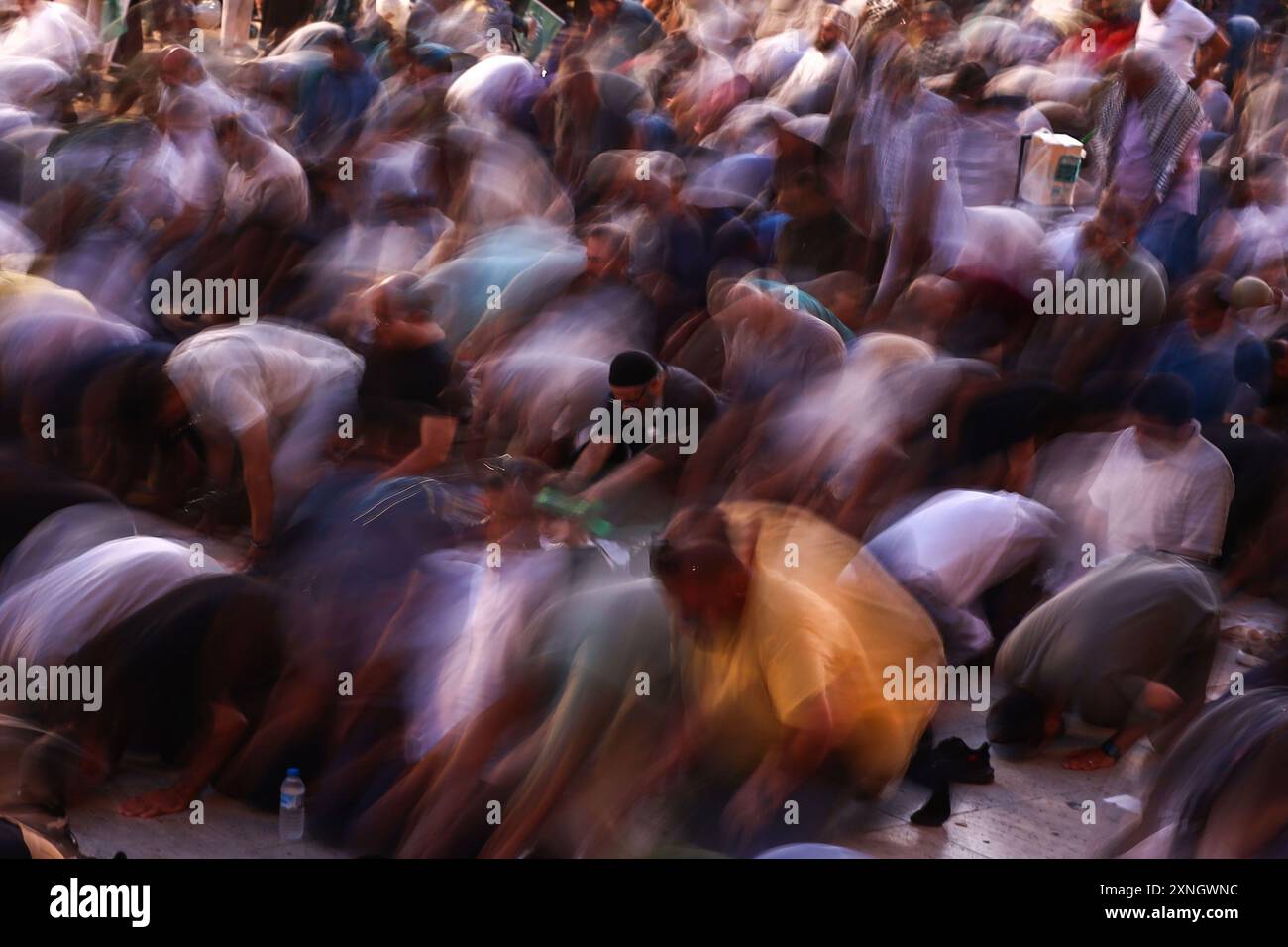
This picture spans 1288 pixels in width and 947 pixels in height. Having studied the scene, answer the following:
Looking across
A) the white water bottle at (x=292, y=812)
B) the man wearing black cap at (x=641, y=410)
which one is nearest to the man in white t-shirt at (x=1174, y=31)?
the man wearing black cap at (x=641, y=410)

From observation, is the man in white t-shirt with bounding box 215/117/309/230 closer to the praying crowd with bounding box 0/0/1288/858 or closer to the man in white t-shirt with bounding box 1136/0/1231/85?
the praying crowd with bounding box 0/0/1288/858

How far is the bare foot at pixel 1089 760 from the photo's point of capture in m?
4.54

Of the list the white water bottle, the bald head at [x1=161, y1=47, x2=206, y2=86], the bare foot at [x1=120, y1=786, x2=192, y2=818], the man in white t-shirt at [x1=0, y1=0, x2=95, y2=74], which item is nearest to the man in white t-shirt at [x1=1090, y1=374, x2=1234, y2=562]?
the white water bottle

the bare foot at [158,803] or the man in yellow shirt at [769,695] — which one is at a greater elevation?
the man in yellow shirt at [769,695]

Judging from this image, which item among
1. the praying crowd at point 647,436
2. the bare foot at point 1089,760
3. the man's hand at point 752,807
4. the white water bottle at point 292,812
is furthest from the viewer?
the bare foot at point 1089,760

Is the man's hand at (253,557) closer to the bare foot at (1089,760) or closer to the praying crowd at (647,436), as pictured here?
the praying crowd at (647,436)

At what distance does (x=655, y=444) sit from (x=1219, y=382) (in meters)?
2.08

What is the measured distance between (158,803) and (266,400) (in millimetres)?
1662

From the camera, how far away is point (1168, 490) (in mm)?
4914

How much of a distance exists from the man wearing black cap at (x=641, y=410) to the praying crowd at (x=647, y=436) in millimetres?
14

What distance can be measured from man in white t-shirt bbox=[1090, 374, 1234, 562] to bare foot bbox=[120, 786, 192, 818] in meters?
2.78

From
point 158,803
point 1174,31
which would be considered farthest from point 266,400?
point 1174,31

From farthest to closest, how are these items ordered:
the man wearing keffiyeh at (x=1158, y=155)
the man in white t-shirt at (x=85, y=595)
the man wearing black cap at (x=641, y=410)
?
the man wearing keffiyeh at (x=1158, y=155) → the man wearing black cap at (x=641, y=410) → the man in white t-shirt at (x=85, y=595)

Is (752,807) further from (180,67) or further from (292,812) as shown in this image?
(180,67)
